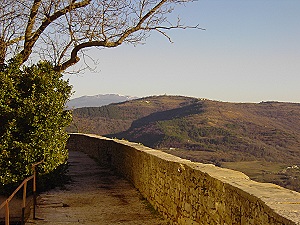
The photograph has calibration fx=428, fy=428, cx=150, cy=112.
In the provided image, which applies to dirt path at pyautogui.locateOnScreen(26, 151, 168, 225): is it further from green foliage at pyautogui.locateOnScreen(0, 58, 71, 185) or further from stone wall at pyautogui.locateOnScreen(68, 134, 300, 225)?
green foliage at pyautogui.locateOnScreen(0, 58, 71, 185)

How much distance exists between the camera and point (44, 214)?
8273 millimetres

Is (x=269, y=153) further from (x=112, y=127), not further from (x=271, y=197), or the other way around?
(x=271, y=197)

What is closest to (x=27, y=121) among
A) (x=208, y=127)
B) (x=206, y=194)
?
(x=206, y=194)

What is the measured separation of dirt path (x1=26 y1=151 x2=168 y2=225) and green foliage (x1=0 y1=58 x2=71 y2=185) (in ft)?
2.95

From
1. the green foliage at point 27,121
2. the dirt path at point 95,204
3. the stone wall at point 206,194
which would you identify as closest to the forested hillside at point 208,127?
the dirt path at point 95,204

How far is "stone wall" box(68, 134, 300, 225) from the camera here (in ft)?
12.5

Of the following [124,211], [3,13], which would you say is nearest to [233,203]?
[124,211]

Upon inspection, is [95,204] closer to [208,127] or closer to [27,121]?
[27,121]

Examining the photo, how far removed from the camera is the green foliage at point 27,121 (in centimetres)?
950

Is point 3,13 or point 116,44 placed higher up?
point 3,13

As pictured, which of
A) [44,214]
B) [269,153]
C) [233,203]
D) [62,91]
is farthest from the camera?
[269,153]

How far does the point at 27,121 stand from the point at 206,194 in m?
5.56

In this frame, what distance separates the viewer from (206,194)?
17.6 ft

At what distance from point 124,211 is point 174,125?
265 ft
